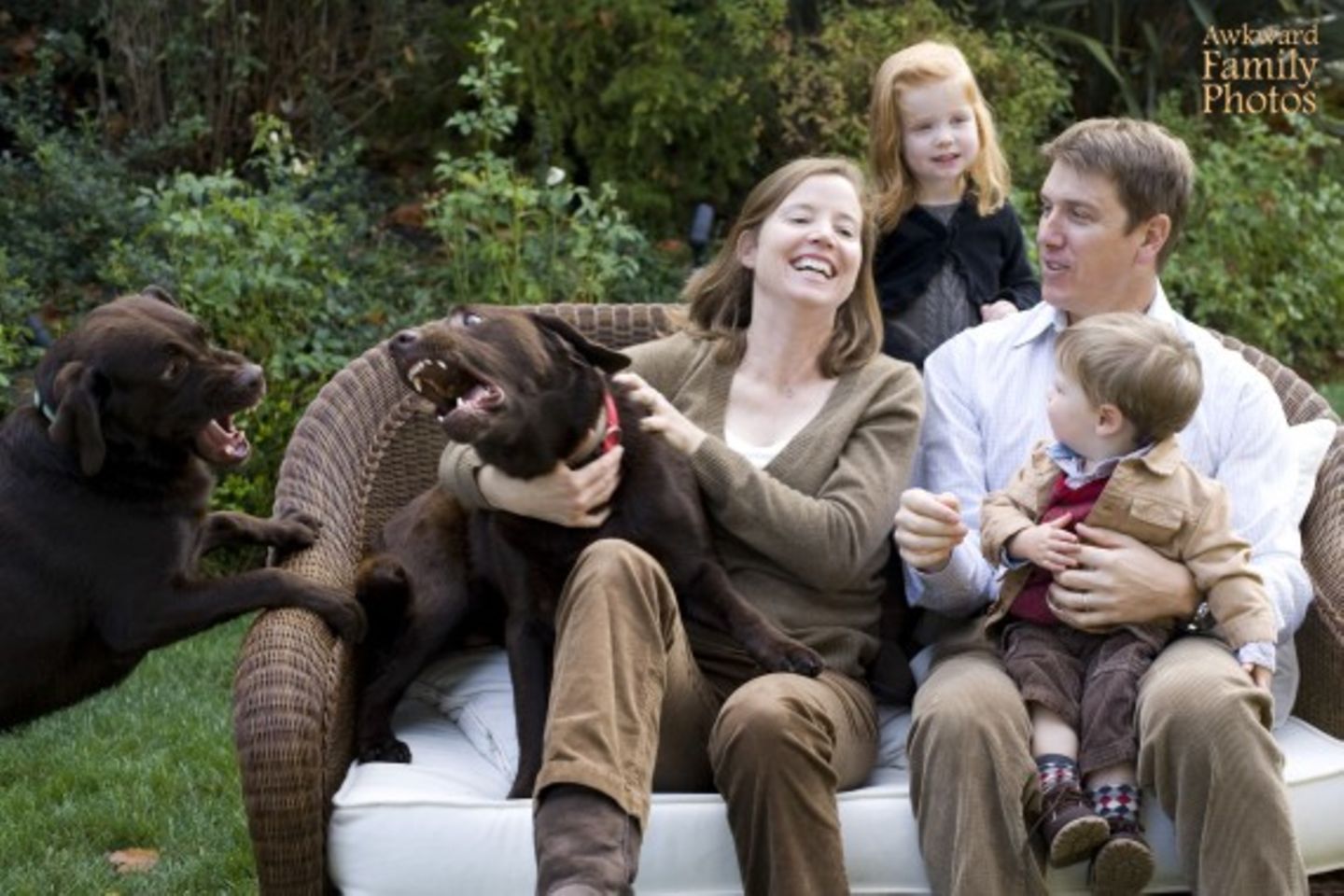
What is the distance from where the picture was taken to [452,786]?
3395 mm

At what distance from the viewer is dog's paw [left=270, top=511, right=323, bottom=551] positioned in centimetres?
370

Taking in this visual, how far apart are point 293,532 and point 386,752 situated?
45 cm

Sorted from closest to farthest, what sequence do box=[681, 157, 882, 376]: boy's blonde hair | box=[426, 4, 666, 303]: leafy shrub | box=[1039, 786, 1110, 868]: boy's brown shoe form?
box=[1039, 786, 1110, 868]: boy's brown shoe
box=[681, 157, 882, 376]: boy's blonde hair
box=[426, 4, 666, 303]: leafy shrub

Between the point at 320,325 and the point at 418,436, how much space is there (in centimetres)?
206

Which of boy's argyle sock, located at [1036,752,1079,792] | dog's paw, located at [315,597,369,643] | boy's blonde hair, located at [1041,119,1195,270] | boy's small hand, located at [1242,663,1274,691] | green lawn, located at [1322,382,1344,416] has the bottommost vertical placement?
green lawn, located at [1322,382,1344,416]

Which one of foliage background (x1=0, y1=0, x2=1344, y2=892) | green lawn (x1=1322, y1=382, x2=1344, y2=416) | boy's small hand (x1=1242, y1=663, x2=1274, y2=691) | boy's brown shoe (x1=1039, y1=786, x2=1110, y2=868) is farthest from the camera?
green lawn (x1=1322, y1=382, x2=1344, y2=416)

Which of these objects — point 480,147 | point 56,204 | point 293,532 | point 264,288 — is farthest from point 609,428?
point 480,147

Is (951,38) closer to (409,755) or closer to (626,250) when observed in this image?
(626,250)

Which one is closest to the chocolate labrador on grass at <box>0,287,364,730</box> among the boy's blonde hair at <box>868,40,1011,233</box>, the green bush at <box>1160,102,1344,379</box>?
the boy's blonde hair at <box>868,40,1011,233</box>

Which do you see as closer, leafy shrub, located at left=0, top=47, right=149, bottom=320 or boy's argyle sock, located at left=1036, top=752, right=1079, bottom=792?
boy's argyle sock, located at left=1036, top=752, right=1079, bottom=792

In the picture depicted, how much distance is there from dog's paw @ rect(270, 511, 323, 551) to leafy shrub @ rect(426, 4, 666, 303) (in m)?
2.39

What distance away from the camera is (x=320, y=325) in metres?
6.16

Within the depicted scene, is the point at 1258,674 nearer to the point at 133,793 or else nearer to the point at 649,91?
the point at 133,793

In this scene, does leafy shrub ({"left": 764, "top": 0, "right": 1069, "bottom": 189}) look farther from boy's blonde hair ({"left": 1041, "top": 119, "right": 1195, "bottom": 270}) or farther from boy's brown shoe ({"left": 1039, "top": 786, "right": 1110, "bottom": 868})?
boy's brown shoe ({"left": 1039, "top": 786, "right": 1110, "bottom": 868})
